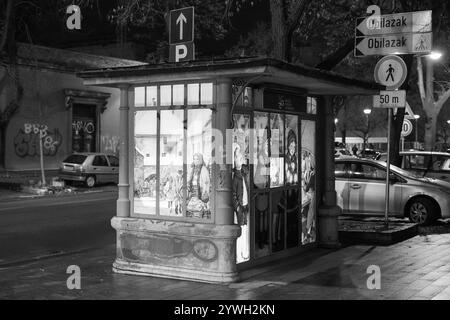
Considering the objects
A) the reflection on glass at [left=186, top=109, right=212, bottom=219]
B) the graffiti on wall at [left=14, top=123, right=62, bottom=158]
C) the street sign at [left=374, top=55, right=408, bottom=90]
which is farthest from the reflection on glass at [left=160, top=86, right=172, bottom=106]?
the graffiti on wall at [left=14, top=123, right=62, bottom=158]

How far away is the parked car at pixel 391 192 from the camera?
1349 cm

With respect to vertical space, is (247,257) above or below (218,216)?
below

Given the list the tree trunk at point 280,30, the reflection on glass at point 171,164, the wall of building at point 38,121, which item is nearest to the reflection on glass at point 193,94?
the reflection on glass at point 171,164

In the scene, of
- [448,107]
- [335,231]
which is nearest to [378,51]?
[335,231]

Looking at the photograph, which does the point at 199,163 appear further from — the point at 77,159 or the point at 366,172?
the point at 77,159

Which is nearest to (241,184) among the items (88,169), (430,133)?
(88,169)

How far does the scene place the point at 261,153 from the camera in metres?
8.34

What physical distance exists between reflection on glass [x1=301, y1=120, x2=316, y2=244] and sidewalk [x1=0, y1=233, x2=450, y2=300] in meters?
0.37

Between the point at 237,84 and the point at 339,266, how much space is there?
3.05m

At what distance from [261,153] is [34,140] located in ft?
69.8

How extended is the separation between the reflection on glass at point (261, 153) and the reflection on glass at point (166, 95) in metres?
1.20

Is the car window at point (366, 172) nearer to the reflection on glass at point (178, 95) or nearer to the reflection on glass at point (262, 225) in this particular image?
the reflection on glass at point (262, 225)

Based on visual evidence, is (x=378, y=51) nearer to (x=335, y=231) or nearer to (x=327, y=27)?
(x=335, y=231)
